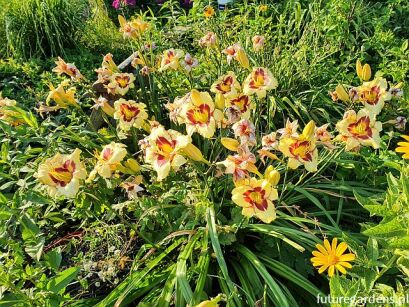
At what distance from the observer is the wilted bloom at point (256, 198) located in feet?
5.13

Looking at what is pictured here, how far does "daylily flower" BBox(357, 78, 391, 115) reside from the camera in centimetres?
190

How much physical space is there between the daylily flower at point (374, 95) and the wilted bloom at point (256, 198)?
2.05 feet

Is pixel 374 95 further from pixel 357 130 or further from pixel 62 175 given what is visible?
pixel 62 175

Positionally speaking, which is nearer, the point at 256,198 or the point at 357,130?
the point at 256,198

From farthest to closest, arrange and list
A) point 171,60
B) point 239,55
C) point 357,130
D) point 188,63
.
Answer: point 188,63 < point 171,60 < point 239,55 < point 357,130

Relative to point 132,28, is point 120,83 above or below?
below

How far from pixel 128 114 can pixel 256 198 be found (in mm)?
685

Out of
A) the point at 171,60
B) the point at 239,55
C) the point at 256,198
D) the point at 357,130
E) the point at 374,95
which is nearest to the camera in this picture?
the point at 256,198

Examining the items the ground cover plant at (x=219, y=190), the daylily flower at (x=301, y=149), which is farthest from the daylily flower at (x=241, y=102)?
the daylily flower at (x=301, y=149)

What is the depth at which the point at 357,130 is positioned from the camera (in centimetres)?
172

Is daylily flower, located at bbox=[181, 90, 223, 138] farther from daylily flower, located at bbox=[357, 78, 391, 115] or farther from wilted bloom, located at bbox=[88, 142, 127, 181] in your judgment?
daylily flower, located at bbox=[357, 78, 391, 115]

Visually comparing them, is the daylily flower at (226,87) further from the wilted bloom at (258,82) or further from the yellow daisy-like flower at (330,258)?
the yellow daisy-like flower at (330,258)

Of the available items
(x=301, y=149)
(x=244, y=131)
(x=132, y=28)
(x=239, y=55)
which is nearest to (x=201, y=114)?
(x=244, y=131)

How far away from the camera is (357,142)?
170cm
